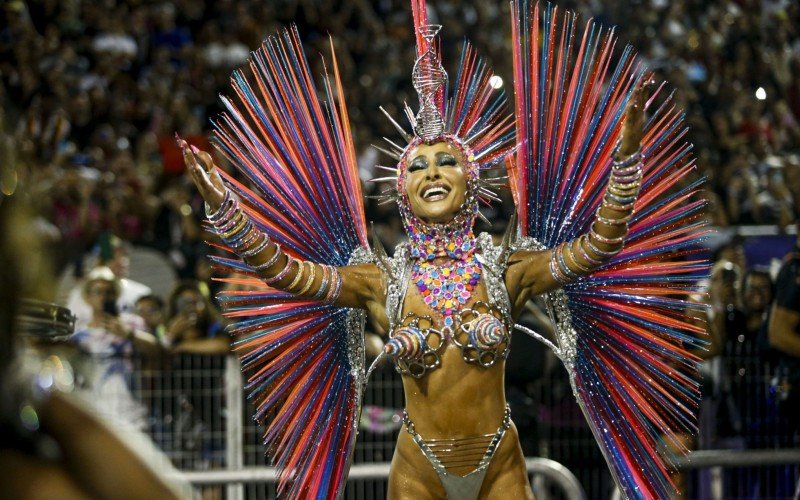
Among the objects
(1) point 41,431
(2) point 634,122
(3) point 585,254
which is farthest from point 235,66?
(1) point 41,431

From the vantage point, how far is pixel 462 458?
4059 mm

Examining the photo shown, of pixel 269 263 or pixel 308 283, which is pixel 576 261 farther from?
pixel 269 263

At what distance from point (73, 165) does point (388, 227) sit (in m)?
2.29

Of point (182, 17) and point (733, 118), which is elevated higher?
point (182, 17)

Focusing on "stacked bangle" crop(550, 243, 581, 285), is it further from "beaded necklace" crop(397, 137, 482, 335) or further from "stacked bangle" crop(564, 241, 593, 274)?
"beaded necklace" crop(397, 137, 482, 335)

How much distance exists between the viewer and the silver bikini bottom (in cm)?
405

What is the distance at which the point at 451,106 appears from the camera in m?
4.65

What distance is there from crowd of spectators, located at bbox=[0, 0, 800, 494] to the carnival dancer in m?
1.97

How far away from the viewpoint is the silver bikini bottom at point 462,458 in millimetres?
4047

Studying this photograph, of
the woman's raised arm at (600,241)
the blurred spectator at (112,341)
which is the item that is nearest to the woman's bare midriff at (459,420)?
the woman's raised arm at (600,241)

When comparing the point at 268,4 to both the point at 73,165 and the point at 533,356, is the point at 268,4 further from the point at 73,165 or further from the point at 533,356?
the point at 533,356

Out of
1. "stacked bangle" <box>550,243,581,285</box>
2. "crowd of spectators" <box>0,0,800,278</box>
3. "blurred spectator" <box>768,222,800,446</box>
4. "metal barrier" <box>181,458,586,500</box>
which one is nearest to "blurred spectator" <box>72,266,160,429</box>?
"metal barrier" <box>181,458,586,500</box>

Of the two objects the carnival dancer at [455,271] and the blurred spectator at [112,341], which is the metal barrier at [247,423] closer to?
the blurred spectator at [112,341]

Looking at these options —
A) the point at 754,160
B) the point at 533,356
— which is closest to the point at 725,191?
the point at 754,160
